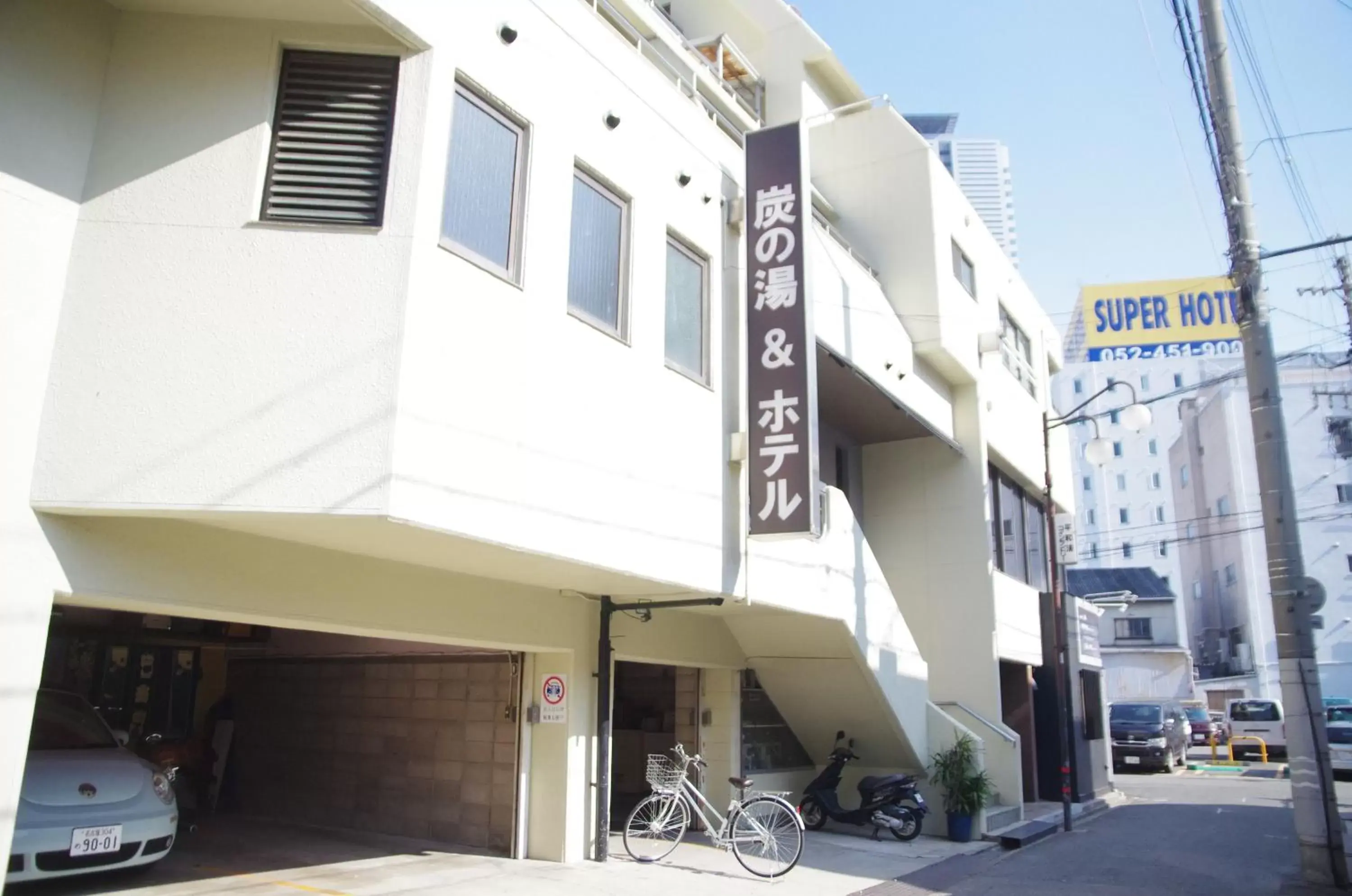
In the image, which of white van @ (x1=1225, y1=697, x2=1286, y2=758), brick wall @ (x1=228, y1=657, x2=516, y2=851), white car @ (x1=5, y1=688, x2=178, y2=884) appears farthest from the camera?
white van @ (x1=1225, y1=697, x2=1286, y2=758)

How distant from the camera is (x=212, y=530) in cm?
666

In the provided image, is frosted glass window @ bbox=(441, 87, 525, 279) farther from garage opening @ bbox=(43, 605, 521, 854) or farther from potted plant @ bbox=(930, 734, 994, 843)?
potted plant @ bbox=(930, 734, 994, 843)

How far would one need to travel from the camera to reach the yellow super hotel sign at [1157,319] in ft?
64.9

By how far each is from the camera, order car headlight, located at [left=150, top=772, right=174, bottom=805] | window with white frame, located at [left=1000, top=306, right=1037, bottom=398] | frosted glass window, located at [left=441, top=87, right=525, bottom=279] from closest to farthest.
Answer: frosted glass window, located at [left=441, top=87, right=525, bottom=279]
car headlight, located at [left=150, top=772, right=174, bottom=805]
window with white frame, located at [left=1000, top=306, right=1037, bottom=398]

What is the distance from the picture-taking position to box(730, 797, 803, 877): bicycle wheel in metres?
9.48

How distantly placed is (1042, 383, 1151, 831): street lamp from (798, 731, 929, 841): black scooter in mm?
3268

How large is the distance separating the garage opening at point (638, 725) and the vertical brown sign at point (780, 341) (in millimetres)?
4925

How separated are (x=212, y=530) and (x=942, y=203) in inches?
523

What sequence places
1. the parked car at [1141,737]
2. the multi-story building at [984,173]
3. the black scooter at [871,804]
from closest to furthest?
the black scooter at [871,804] → the parked car at [1141,737] → the multi-story building at [984,173]

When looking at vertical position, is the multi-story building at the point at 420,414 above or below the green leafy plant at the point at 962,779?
above

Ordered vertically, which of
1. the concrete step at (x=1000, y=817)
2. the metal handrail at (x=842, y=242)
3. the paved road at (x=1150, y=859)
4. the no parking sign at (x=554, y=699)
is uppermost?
the metal handrail at (x=842, y=242)

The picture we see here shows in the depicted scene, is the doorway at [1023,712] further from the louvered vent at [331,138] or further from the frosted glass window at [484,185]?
the louvered vent at [331,138]

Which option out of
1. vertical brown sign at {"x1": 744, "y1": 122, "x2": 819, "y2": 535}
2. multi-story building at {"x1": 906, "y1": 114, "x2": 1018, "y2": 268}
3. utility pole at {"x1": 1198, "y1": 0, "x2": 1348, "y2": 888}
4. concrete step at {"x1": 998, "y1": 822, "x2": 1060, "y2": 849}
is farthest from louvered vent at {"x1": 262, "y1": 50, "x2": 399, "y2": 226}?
multi-story building at {"x1": 906, "y1": 114, "x2": 1018, "y2": 268}

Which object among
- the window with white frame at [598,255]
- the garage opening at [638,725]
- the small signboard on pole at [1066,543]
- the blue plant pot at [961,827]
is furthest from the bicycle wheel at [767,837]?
the small signboard on pole at [1066,543]
